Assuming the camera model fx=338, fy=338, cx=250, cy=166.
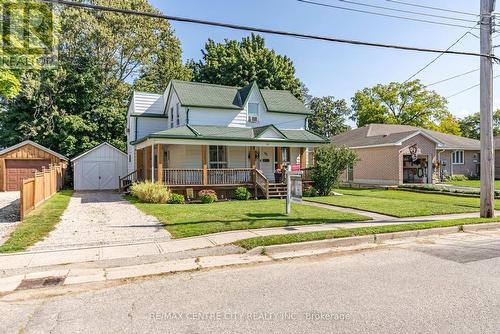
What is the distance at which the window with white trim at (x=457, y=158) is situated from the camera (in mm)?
33938

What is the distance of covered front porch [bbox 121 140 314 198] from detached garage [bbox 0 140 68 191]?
7.53 metres

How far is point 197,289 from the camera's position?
5.43 m

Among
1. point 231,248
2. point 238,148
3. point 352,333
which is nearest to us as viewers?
point 352,333

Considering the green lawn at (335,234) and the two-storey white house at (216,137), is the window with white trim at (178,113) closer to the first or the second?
the two-storey white house at (216,137)

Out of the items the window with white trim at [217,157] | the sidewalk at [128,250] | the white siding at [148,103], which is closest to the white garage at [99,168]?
the white siding at [148,103]

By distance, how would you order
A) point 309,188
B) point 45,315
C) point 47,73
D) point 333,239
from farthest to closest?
1. point 47,73
2. point 309,188
3. point 333,239
4. point 45,315

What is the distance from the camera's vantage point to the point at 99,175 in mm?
27188

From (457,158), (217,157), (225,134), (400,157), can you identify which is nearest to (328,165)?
(225,134)

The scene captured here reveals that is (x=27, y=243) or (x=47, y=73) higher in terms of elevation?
(x=47, y=73)

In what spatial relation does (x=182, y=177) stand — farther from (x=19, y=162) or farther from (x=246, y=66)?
(x=246, y=66)

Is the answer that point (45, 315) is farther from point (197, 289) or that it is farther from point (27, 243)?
point (27, 243)

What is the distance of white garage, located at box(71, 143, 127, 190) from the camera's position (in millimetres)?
26578

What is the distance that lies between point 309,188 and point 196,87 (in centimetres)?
1047

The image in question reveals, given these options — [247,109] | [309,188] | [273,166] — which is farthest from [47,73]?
[309,188]
